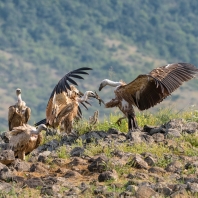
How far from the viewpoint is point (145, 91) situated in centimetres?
1460

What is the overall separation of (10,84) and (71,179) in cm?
11509

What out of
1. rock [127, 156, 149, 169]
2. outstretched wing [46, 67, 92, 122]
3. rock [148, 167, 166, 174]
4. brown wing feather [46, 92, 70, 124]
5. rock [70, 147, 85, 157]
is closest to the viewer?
rock [148, 167, 166, 174]

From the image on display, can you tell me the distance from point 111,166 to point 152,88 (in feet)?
11.2

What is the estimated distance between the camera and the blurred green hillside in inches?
5305

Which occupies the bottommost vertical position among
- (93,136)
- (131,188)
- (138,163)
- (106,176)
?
(131,188)

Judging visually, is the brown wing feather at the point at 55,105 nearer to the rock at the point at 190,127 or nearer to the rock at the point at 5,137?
the rock at the point at 5,137

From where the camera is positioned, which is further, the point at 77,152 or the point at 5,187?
the point at 77,152

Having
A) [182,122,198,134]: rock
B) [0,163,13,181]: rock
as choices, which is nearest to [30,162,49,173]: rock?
[0,163,13,181]: rock

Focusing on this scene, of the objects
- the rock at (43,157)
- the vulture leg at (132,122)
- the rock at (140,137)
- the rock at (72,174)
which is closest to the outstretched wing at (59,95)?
the vulture leg at (132,122)

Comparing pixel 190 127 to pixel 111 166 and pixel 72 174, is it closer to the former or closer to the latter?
pixel 111 166

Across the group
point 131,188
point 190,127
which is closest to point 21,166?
point 131,188

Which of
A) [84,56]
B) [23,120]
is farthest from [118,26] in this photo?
[23,120]

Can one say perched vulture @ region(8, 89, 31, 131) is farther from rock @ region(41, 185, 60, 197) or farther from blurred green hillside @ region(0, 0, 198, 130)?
blurred green hillside @ region(0, 0, 198, 130)

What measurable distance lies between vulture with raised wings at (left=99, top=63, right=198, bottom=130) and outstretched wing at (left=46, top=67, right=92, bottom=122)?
0.70m
